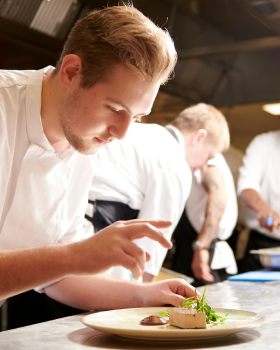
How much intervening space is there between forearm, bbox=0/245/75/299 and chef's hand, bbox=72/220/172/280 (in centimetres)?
3

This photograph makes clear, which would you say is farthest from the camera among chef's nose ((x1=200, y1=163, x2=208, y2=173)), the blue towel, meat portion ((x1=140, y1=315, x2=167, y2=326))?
chef's nose ((x1=200, y1=163, x2=208, y2=173))

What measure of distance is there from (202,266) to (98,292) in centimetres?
195

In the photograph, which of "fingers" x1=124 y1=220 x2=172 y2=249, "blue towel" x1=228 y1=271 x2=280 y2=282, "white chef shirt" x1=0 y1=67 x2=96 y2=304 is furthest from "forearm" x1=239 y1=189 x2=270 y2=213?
"fingers" x1=124 y1=220 x2=172 y2=249

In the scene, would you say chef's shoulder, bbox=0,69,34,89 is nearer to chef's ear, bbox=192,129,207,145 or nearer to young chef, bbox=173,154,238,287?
chef's ear, bbox=192,129,207,145

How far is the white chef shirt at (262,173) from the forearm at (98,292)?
2.62 m

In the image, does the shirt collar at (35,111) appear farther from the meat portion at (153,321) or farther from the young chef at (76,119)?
the meat portion at (153,321)

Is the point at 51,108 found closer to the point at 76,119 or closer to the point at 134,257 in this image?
the point at 76,119

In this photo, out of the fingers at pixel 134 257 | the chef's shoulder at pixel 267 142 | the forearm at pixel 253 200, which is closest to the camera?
the fingers at pixel 134 257

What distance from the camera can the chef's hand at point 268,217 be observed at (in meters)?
3.19

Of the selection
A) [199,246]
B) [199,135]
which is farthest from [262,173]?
[199,135]

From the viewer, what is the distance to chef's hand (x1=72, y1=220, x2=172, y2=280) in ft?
2.43

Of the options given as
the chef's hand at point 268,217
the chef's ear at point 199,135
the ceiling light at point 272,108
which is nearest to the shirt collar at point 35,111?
the chef's ear at point 199,135

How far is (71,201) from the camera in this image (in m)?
1.37

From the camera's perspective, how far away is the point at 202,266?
2998 mm
